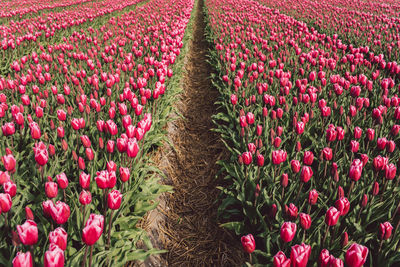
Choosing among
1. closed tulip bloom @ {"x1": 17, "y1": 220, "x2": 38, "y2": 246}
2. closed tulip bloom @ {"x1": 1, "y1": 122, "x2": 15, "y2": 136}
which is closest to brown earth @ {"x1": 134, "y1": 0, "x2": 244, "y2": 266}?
closed tulip bloom @ {"x1": 17, "y1": 220, "x2": 38, "y2": 246}

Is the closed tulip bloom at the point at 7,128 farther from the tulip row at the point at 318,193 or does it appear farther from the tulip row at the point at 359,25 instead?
the tulip row at the point at 359,25

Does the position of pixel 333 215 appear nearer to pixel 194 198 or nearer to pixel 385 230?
pixel 385 230

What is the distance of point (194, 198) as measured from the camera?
321 centimetres

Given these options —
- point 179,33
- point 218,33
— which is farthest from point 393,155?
point 218,33

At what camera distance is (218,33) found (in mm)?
8234

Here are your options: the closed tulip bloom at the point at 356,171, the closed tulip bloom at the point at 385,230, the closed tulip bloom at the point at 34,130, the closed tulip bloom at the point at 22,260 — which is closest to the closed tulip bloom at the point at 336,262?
the closed tulip bloom at the point at 385,230

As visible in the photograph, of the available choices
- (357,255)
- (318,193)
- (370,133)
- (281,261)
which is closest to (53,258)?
(281,261)

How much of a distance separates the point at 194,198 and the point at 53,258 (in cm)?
212

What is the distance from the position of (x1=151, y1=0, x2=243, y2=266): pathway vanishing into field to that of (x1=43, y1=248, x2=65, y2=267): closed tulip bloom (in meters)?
1.41

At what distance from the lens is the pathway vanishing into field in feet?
8.29

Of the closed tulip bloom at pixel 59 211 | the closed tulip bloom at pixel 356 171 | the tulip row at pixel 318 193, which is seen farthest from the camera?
the closed tulip bloom at pixel 356 171

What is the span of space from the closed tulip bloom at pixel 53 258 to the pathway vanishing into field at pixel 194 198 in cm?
141

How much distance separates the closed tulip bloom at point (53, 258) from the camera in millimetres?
1165

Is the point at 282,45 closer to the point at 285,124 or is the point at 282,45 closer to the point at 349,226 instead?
the point at 285,124
